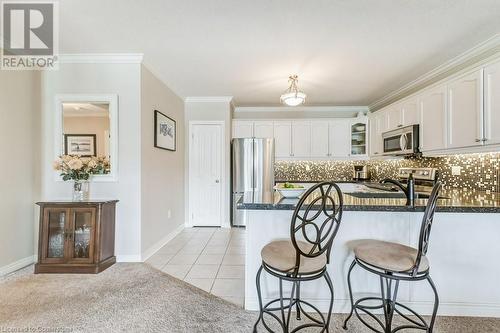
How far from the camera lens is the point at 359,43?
260 centimetres

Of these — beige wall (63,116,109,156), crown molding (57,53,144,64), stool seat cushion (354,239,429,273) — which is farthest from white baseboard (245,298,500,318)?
crown molding (57,53,144,64)

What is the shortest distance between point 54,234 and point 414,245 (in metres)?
3.49

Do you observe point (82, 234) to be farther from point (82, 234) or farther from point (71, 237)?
point (71, 237)

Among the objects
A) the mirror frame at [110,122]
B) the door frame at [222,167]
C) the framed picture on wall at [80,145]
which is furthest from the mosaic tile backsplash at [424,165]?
the framed picture on wall at [80,145]

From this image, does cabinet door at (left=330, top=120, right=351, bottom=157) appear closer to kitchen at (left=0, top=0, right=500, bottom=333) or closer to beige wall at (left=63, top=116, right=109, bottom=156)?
kitchen at (left=0, top=0, right=500, bottom=333)

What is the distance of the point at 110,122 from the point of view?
295 centimetres


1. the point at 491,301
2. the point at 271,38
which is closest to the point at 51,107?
the point at 271,38

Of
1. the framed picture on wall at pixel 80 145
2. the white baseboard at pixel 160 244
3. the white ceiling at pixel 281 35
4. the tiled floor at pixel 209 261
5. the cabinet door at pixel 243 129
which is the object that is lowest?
the tiled floor at pixel 209 261

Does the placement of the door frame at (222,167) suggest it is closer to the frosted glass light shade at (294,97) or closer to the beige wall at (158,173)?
the beige wall at (158,173)

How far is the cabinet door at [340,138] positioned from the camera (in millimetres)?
5047

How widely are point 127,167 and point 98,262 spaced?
1.08m

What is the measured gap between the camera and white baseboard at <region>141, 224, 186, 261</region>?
3.07 metres

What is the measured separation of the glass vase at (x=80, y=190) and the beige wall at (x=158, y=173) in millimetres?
584

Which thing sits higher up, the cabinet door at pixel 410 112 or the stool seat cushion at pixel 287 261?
the cabinet door at pixel 410 112
